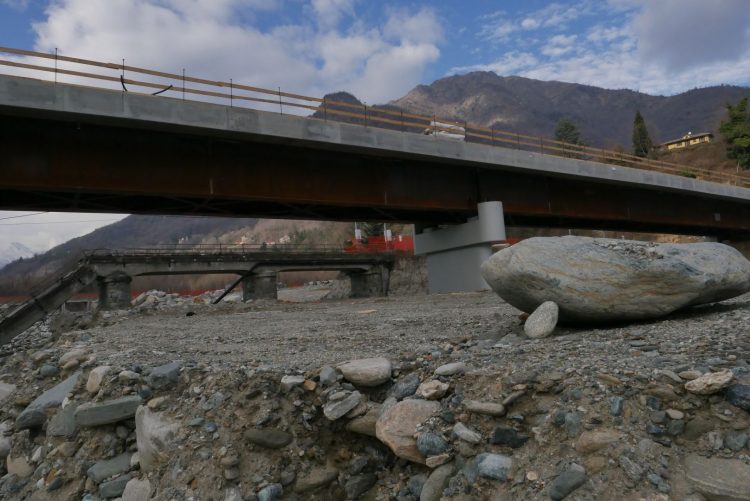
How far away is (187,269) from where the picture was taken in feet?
116

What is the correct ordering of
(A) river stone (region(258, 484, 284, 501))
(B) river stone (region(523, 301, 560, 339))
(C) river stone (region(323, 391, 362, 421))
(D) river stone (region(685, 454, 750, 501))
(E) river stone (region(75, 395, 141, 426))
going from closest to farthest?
(D) river stone (region(685, 454, 750, 501)), (A) river stone (region(258, 484, 284, 501)), (C) river stone (region(323, 391, 362, 421)), (E) river stone (region(75, 395, 141, 426)), (B) river stone (region(523, 301, 560, 339))

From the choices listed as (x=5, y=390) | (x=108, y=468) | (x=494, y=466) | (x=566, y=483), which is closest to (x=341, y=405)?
(x=494, y=466)

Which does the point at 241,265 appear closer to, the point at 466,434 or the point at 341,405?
the point at 341,405

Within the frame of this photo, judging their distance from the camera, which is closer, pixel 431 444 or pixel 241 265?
pixel 431 444

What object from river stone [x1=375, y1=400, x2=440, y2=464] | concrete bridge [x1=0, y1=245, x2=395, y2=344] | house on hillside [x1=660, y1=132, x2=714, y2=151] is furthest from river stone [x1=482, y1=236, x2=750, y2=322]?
house on hillside [x1=660, y1=132, x2=714, y2=151]

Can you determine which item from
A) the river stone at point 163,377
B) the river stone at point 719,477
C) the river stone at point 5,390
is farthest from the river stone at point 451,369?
the river stone at point 5,390

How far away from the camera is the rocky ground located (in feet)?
9.64

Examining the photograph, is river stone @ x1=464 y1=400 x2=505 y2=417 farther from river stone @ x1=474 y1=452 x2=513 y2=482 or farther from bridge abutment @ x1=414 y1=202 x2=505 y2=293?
bridge abutment @ x1=414 y1=202 x2=505 y2=293

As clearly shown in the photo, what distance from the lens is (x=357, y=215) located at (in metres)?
22.9

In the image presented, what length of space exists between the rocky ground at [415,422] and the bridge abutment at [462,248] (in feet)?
52.7

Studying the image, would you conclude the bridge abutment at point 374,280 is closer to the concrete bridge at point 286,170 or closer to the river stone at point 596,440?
the concrete bridge at point 286,170

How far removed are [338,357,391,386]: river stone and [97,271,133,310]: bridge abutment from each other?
3141 cm

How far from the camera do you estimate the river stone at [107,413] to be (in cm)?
492

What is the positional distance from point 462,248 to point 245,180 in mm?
11939
